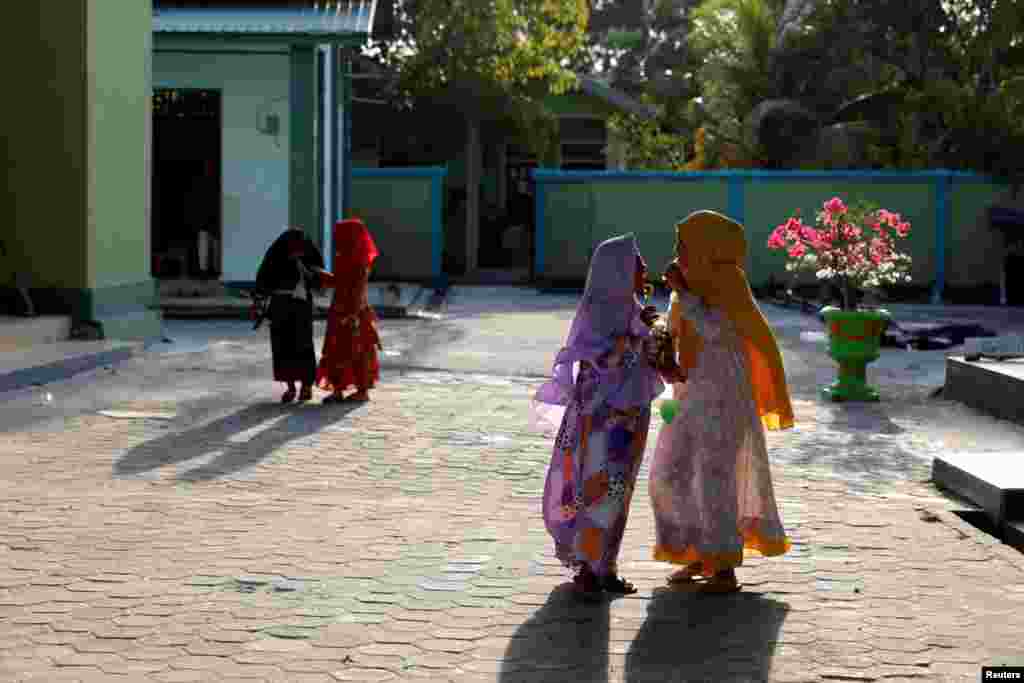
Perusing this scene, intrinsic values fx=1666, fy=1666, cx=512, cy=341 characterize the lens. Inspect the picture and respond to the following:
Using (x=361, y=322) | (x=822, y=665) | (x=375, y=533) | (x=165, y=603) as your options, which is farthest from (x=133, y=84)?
(x=822, y=665)

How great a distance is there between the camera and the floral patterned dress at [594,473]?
6891 millimetres

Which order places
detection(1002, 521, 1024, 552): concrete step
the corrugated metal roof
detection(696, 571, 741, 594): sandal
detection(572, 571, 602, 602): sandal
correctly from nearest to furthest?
detection(572, 571, 602, 602): sandal < detection(696, 571, 741, 594): sandal < detection(1002, 521, 1024, 552): concrete step < the corrugated metal roof

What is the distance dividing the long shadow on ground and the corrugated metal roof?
420 inches

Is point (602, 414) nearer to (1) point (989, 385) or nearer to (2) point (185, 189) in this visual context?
(1) point (989, 385)

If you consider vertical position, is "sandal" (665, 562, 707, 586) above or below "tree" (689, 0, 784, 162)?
below

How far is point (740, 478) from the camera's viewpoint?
715 cm

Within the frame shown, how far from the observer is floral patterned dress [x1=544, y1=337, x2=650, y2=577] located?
22.6 feet

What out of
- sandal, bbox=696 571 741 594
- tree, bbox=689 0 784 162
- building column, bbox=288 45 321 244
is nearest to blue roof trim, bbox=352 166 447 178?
tree, bbox=689 0 784 162

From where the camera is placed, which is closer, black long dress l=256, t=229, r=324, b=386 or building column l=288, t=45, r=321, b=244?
black long dress l=256, t=229, r=324, b=386

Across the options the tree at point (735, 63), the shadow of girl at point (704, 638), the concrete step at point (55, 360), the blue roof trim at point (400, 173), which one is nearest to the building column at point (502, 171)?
the tree at point (735, 63)

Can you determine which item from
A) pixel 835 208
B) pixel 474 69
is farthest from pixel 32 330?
pixel 474 69

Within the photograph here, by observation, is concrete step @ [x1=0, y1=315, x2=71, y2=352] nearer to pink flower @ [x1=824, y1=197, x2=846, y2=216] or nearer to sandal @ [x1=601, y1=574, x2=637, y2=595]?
pink flower @ [x1=824, y1=197, x2=846, y2=216]

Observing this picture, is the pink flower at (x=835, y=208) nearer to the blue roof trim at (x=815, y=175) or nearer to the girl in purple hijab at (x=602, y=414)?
the girl in purple hijab at (x=602, y=414)

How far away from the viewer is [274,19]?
2392 centimetres
